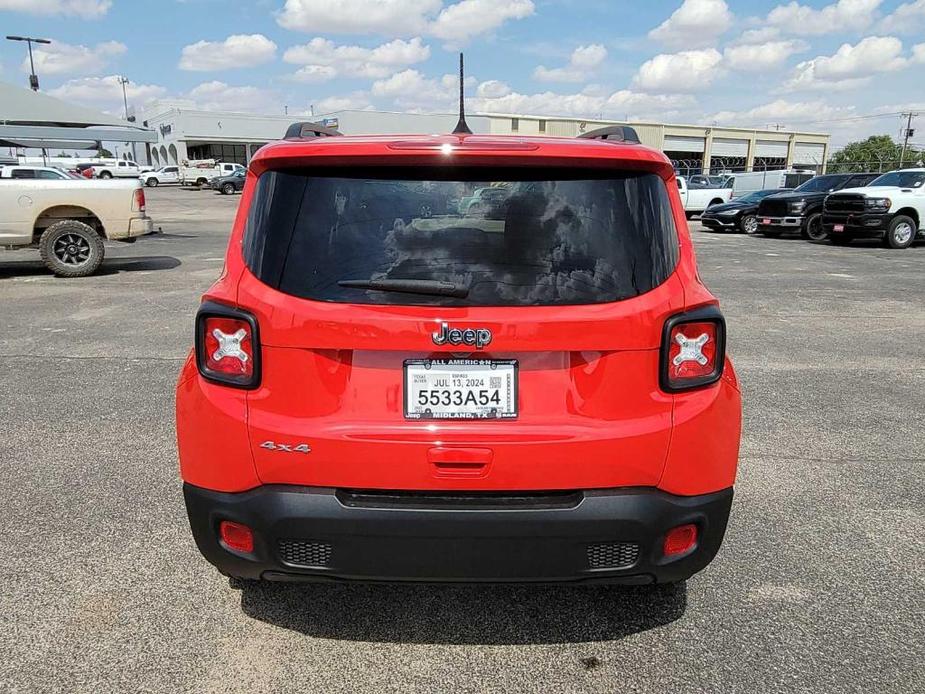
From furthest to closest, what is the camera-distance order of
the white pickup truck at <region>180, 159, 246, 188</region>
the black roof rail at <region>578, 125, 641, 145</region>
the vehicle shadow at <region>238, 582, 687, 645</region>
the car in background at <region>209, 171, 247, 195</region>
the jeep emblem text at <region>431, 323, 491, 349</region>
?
the white pickup truck at <region>180, 159, 246, 188</region>, the car in background at <region>209, 171, 247, 195</region>, the black roof rail at <region>578, 125, 641, 145</region>, the vehicle shadow at <region>238, 582, 687, 645</region>, the jeep emblem text at <region>431, 323, 491, 349</region>

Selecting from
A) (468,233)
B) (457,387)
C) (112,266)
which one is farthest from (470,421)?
(112,266)

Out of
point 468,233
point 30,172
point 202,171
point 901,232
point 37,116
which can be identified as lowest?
point 901,232

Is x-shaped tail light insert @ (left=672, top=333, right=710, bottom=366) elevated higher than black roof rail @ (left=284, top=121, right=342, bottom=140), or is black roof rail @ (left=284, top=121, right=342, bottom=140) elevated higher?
black roof rail @ (left=284, top=121, right=342, bottom=140)

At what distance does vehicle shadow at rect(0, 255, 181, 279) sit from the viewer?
12.1m

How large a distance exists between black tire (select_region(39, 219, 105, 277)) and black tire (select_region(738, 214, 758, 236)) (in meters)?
18.2

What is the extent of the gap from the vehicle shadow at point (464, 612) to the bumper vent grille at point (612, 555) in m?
0.39

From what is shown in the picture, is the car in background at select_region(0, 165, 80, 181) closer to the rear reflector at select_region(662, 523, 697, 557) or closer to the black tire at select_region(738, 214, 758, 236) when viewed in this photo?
the rear reflector at select_region(662, 523, 697, 557)

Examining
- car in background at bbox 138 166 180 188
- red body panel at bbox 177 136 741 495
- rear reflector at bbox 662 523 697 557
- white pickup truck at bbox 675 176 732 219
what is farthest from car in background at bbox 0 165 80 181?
car in background at bbox 138 166 180 188

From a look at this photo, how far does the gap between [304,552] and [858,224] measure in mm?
17874

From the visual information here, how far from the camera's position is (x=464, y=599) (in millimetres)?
2771

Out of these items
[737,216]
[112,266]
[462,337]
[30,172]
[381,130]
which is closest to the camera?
[462,337]

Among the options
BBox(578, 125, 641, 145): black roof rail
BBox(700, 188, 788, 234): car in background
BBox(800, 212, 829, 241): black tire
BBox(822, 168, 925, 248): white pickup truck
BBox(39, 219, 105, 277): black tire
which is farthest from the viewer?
BBox(700, 188, 788, 234): car in background

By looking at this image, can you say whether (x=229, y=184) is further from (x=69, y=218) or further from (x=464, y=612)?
(x=464, y=612)

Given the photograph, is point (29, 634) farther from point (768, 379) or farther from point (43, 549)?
point (768, 379)
